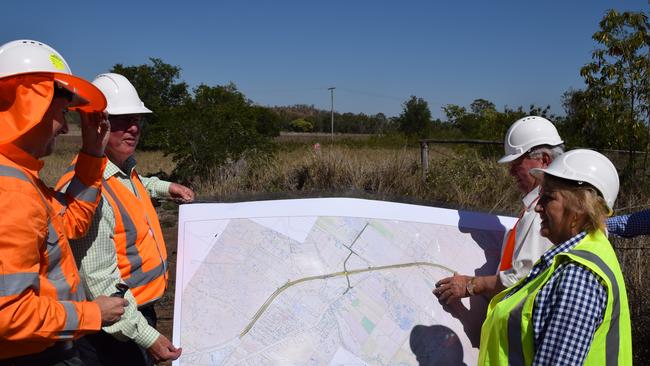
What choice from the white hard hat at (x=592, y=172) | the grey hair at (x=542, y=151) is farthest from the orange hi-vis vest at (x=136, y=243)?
the grey hair at (x=542, y=151)

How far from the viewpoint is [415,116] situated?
128 ft

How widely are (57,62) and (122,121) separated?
749 millimetres

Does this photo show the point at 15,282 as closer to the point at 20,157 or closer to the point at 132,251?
the point at 20,157

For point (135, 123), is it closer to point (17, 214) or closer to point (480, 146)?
point (17, 214)

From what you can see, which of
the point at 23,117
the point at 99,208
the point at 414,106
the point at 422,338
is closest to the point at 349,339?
the point at 422,338

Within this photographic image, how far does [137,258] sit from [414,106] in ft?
129

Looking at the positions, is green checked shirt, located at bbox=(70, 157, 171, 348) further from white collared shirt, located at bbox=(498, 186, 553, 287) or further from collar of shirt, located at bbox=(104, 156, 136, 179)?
white collared shirt, located at bbox=(498, 186, 553, 287)

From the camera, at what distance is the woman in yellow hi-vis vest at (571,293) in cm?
161

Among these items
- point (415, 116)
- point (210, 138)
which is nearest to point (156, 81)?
point (415, 116)

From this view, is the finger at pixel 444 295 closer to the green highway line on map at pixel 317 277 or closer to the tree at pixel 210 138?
the green highway line on map at pixel 317 277

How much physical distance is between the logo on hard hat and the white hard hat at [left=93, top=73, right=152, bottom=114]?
Answer: 64cm

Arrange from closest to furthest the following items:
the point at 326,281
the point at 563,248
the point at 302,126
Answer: the point at 563,248 < the point at 326,281 < the point at 302,126

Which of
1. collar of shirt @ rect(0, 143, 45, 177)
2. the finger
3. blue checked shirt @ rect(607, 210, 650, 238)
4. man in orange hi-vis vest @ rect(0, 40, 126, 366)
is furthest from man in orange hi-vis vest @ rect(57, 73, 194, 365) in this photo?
blue checked shirt @ rect(607, 210, 650, 238)

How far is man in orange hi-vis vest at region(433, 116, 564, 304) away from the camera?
2.37 m
